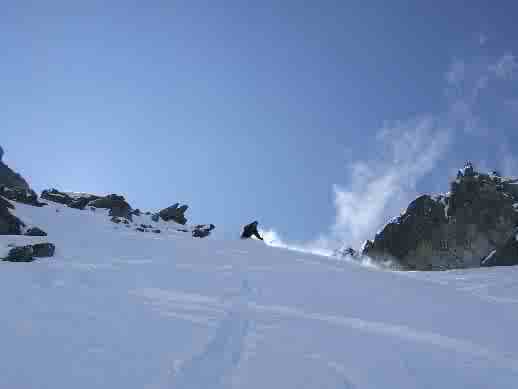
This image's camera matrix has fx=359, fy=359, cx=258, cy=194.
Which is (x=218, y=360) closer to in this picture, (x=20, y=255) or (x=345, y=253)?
(x=20, y=255)

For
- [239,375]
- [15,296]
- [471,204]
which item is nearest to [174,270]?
[15,296]

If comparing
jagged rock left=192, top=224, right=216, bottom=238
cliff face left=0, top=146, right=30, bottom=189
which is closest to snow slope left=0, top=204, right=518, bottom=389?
jagged rock left=192, top=224, right=216, bottom=238

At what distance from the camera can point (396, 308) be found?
9.13m

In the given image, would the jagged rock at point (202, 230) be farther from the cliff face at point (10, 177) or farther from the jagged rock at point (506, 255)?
the cliff face at point (10, 177)

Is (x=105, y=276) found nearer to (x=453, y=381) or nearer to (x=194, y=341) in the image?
(x=194, y=341)

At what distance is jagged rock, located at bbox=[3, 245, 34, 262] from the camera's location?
481 inches

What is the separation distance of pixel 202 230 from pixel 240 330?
29504 millimetres

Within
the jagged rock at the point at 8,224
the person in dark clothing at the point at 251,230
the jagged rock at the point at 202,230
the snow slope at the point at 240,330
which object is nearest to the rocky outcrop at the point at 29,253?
the snow slope at the point at 240,330

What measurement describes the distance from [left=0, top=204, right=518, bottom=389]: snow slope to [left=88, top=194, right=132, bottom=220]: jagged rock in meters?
29.9

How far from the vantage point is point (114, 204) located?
42469 millimetres

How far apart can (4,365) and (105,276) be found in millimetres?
6352

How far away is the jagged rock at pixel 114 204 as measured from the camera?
41531 millimetres

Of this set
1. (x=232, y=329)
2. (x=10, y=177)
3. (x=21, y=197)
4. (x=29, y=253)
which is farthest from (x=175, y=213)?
(x=232, y=329)

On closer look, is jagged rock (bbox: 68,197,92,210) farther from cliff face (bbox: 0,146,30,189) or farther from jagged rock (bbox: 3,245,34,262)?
jagged rock (bbox: 3,245,34,262)
